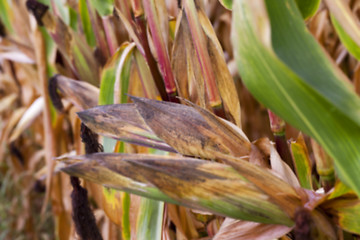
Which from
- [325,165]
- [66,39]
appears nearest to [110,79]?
[66,39]

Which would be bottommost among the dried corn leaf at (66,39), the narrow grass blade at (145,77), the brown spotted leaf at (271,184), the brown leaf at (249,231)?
the brown leaf at (249,231)

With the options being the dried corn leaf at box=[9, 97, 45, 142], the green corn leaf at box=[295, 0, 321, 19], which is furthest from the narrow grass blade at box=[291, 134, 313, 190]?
the dried corn leaf at box=[9, 97, 45, 142]

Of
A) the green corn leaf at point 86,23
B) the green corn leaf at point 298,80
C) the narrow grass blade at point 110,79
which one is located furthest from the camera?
the green corn leaf at point 86,23

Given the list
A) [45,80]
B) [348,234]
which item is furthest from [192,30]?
[45,80]

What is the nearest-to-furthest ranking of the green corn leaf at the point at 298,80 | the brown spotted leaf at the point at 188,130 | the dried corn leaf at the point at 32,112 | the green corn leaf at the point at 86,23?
the green corn leaf at the point at 298,80, the brown spotted leaf at the point at 188,130, the green corn leaf at the point at 86,23, the dried corn leaf at the point at 32,112

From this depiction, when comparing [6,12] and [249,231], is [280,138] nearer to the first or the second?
[249,231]

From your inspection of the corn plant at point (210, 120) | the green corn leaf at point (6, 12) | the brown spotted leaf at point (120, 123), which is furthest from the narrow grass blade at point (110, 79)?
the green corn leaf at point (6, 12)

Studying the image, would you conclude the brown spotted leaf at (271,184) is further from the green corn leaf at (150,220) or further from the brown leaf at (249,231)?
the green corn leaf at (150,220)

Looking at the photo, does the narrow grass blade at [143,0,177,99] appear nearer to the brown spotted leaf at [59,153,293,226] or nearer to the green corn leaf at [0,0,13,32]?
the brown spotted leaf at [59,153,293,226]
